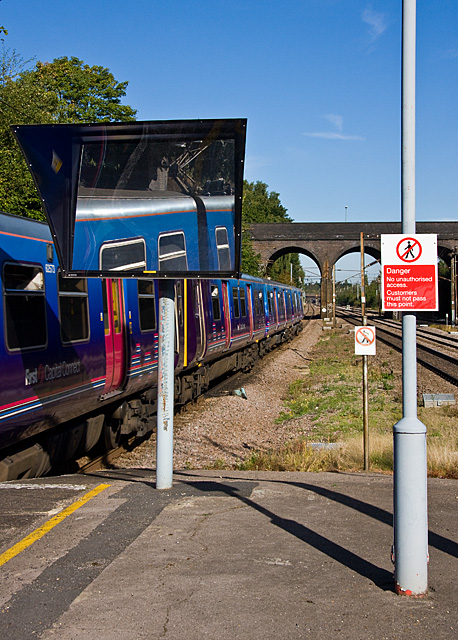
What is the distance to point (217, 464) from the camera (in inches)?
387

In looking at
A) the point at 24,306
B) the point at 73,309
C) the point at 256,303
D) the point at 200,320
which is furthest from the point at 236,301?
the point at 24,306

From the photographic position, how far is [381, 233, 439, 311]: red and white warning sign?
4.46m

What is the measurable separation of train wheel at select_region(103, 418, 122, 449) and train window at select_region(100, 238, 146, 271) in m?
4.67

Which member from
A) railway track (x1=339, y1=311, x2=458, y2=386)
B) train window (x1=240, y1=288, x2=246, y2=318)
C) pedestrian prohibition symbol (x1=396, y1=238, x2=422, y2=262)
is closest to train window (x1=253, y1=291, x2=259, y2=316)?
train window (x1=240, y1=288, x2=246, y2=318)

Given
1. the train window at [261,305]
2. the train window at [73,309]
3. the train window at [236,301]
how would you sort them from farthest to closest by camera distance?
1. the train window at [261,305]
2. the train window at [236,301]
3. the train window at [73,309]

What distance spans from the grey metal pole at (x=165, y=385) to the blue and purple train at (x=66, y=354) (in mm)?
1454

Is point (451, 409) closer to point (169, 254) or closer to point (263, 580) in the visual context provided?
point (169, 254)

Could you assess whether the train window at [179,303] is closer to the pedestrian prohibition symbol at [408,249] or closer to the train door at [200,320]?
the train door at [200,320]

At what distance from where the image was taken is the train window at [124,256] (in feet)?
21.8

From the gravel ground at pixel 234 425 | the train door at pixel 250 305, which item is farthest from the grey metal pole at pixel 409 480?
the train door at pixel 250 305

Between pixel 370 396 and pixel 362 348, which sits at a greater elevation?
pixel 362 348

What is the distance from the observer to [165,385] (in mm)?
6781

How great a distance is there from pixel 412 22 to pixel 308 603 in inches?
147

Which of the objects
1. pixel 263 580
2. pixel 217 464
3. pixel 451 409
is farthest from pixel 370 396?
pixel 263 580
